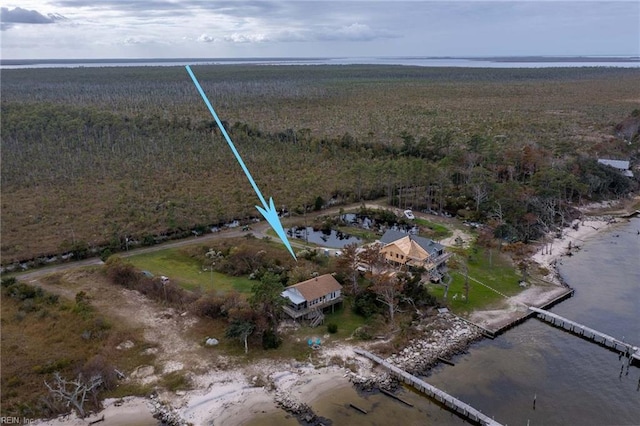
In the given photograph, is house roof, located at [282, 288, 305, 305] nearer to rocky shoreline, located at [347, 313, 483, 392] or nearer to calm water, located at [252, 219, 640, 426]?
rocky shoreline, located at [347, 313, 483, 392]

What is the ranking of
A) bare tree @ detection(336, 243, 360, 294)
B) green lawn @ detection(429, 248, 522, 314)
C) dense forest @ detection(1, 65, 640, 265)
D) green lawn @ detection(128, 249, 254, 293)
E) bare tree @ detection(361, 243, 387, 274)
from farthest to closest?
dense forest @ detection(1, 65, 640, 265) → green lawn @ detection(128, 249, 254, 293) → green lawn @ detection(429, 248, 522, 314) → bare tree @ detection(336, 243, 360, 294) → bare tree @ detection(361, 243, 387, 274)

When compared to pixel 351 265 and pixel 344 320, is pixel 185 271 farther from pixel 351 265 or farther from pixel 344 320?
pixel 344 320

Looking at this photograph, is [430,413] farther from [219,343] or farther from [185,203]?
[185,203]

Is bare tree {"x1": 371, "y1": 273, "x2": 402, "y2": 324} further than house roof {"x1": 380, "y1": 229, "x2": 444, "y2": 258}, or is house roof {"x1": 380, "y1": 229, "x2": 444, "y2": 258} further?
house roof {"x1": 380, "y1": 229, "x2": 444, "y2": 258}

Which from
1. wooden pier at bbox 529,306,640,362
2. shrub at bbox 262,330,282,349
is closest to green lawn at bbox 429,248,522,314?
wooden pier at bbox 529,306,640,362

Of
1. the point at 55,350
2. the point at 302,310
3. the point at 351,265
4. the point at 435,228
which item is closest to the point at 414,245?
the point at 351,265

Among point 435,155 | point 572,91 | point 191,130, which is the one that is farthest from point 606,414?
point 572,91

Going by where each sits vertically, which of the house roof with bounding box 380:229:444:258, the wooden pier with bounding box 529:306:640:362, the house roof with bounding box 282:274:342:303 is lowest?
the wooden pier with bounding box 529:306:640:362
